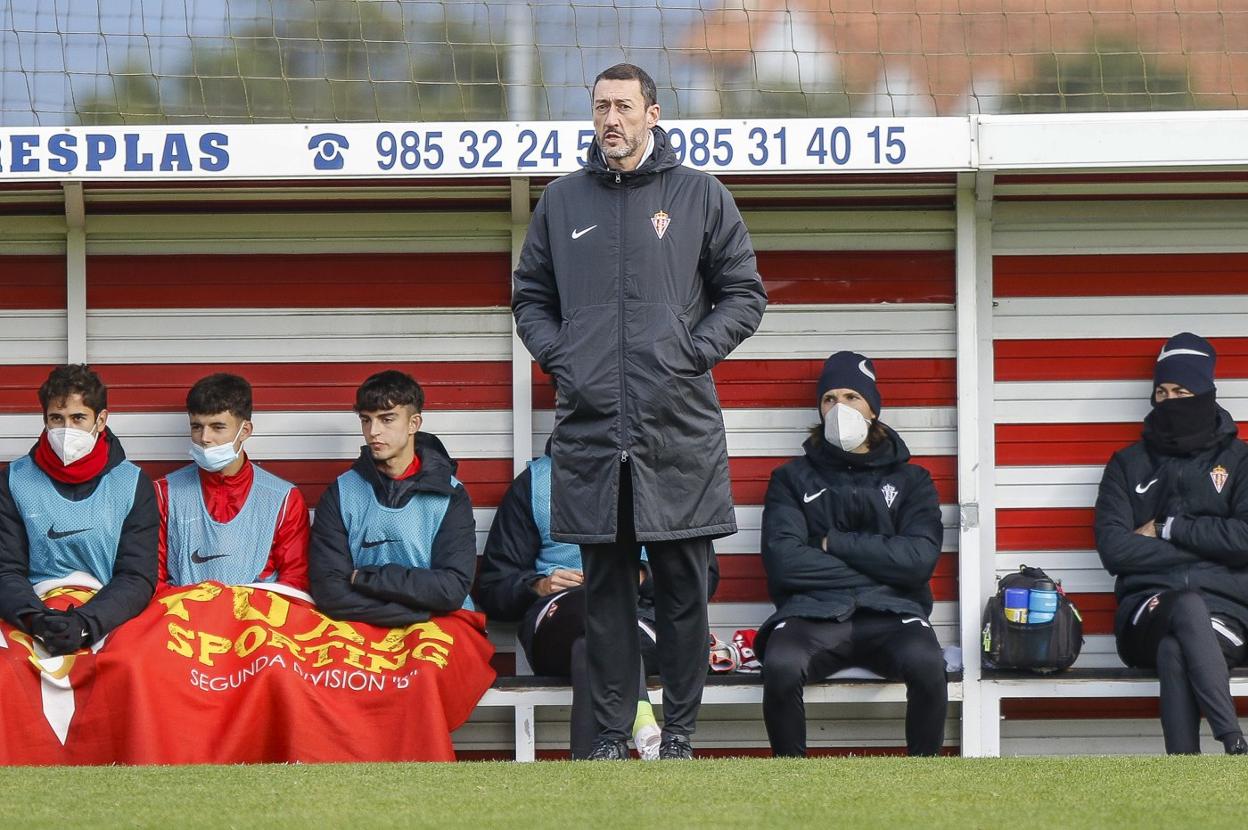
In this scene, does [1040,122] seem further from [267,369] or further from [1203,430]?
[267,369]

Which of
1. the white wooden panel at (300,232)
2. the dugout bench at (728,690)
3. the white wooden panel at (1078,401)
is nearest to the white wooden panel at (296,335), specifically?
the white wooden panel at (300,232)

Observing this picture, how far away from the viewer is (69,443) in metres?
5.86

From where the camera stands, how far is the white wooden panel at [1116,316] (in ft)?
21.7

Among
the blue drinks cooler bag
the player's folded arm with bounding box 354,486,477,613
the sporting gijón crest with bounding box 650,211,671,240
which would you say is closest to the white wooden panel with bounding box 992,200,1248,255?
the blue drinks cooler bag

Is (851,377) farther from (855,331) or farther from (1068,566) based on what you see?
(1068,566)

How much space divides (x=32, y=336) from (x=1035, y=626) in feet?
12.9

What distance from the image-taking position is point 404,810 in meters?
3.65

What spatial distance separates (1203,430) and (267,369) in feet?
11.5

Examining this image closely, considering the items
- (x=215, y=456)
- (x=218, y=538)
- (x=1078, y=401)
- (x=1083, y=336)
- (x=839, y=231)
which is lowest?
(x=218, y=538)

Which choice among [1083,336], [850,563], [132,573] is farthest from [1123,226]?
[132,573]

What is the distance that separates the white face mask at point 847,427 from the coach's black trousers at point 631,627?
1767 mm

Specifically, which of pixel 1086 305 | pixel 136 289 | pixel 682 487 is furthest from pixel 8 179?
pixel 1086 305

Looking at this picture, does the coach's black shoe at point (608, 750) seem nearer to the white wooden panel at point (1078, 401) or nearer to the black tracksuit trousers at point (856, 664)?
the black tracksuit trousers at point (856, 664)

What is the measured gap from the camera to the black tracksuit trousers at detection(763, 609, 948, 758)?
566cm
